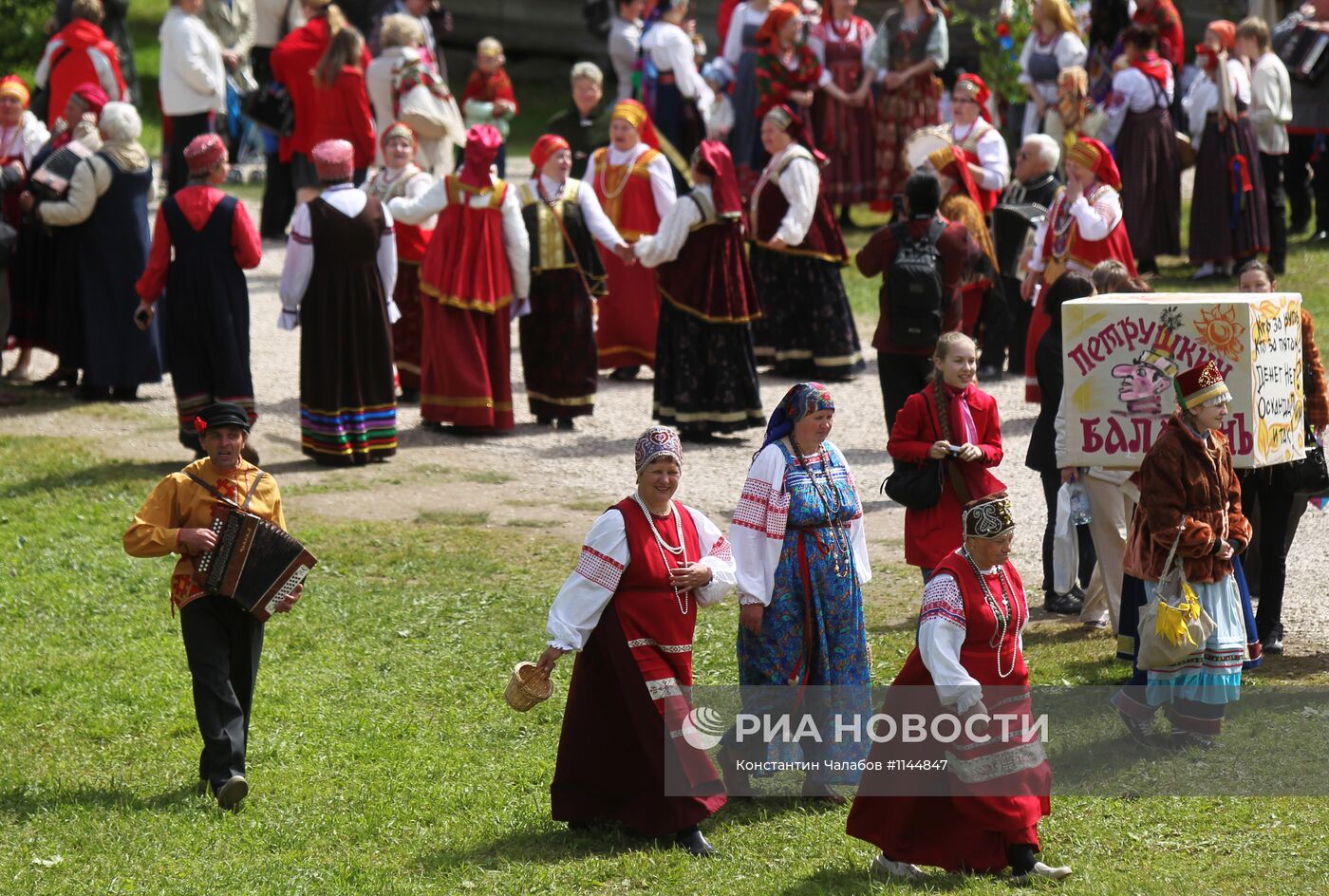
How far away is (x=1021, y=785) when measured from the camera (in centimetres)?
594

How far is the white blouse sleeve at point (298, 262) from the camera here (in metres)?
11.5

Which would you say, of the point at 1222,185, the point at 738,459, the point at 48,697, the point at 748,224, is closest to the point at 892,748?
the point at 48,697

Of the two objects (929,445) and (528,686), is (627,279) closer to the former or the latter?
(929,445)

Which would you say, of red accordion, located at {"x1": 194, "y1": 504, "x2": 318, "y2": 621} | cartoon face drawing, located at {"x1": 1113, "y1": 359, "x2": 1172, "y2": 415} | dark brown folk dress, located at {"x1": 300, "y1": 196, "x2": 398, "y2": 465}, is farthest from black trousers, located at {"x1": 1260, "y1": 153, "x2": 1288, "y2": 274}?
red accordion, located at {"x1": 194, "y1": 504, "x2": 318, "y2": 621}

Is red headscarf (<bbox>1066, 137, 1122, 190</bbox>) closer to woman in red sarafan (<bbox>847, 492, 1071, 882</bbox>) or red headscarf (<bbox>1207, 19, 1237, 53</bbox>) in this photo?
red headscarf (<bbox>1207, 19, 1237, 53</bbox>)

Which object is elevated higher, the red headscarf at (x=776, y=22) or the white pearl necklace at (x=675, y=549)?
the red headscarf at (x=776, y=22)

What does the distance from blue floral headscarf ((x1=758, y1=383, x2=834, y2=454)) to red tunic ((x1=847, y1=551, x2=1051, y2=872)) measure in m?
0.88

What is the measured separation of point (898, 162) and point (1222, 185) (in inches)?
151

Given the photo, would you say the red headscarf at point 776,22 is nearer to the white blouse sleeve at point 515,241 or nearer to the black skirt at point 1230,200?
the black skirt at point 1230,200

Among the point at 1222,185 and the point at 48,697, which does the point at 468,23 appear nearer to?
the point at 1222,185

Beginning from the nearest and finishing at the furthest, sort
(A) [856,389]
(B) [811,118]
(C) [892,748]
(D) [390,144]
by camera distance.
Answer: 1. (C) [892,748]
2. (D) [390,144]
3. (A) [856,389]
4. (B) [811,118]

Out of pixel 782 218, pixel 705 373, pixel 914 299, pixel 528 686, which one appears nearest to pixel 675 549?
pixel 528 686

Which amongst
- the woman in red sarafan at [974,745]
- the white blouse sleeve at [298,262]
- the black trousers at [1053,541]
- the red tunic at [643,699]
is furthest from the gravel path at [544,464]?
the woman in red sarafan at [974,745]

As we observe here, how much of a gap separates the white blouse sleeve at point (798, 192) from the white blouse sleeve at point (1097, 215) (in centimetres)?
192
